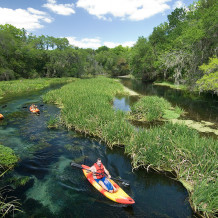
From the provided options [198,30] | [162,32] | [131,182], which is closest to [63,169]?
[131,182]

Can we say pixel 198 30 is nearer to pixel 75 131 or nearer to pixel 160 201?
pixel 75 131

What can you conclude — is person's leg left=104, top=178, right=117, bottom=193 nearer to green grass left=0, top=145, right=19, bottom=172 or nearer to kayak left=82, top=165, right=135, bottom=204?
kayak left=82, top=165, right=135, bottom=204

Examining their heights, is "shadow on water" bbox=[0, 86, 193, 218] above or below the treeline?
below

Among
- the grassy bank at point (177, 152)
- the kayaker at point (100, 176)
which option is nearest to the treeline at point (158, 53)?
the grassy bank at point (177, 152)

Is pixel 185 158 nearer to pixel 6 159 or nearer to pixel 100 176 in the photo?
pixel 100 176

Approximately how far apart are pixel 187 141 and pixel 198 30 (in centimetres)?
2282

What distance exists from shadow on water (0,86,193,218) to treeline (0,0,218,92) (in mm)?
15447

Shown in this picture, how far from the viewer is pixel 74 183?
8023 millimetres

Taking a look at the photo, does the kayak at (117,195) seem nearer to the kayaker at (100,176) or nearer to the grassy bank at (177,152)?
the kayaker at (100,176)

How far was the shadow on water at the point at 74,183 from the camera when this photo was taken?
651 cm

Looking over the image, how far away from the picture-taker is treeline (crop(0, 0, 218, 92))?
25578mm

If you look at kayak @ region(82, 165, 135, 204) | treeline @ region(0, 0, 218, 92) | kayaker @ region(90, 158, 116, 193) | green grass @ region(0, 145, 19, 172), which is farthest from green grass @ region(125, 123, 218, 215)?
treeline @ region(0, 0, 218, 92)

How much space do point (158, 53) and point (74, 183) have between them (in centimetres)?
4607

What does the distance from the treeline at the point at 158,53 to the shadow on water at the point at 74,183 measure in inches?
608
